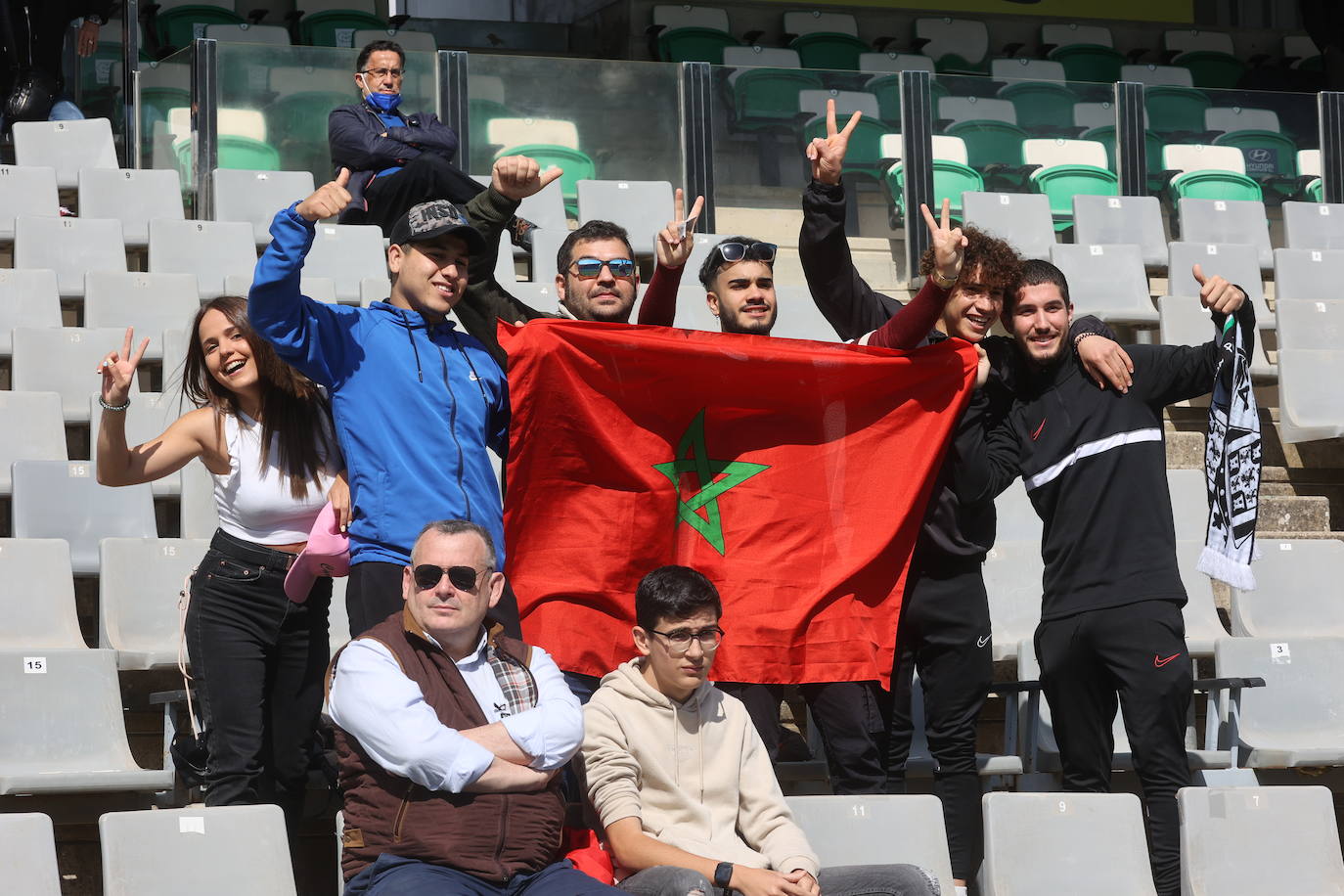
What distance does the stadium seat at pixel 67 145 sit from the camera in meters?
8.63

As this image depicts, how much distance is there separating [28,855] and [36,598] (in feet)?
6.03

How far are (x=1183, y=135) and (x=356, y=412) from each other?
6642 millimetres

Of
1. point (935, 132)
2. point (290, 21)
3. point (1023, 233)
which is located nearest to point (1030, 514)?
point (1023, 233)

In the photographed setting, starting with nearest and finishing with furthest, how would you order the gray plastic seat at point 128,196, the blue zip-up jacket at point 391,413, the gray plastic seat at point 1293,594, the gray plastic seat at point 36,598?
the blue zip-up jacket at point 391,413 → the gray plastic seat at point 36,598 → the gray plastic seat at point 1293,594 → the gray plastic seat at point 128,196

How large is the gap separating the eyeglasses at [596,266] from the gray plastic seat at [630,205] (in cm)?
390

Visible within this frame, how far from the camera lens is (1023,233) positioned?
8.53 meters

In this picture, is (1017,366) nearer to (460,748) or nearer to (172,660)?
(460,748)

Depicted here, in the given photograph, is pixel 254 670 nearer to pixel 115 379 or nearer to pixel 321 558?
pixel 321 558

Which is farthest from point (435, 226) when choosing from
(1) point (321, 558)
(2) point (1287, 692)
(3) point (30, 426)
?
(2) point (1287, 692)

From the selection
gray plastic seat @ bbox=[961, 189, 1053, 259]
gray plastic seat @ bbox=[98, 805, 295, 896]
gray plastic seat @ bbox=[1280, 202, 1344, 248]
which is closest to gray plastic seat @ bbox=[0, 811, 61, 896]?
gray plastic seat @ bbox=[98, 805, 295, 896]

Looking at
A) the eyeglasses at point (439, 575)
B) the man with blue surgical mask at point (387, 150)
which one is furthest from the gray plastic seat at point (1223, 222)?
the eyeglasses at point (439, 575)

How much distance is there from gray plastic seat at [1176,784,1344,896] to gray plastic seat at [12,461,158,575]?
346cm

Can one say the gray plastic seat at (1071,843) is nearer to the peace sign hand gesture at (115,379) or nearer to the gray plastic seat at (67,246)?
the peace sign hand gesture at (115,379)

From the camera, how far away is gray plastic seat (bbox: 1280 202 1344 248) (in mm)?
8883
